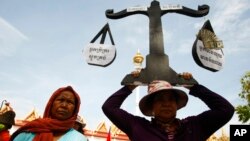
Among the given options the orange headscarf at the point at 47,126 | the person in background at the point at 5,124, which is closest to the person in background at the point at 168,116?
the orange headscarf at the point at 47,126

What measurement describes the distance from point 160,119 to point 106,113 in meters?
0.49

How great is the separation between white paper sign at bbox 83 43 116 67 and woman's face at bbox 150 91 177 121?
4.35 feet

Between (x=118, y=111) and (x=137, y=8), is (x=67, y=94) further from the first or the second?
(x=137, y=8)

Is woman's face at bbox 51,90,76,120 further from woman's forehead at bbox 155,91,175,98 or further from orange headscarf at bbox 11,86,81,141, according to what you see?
woman's forehead at bbox 155,91,175,98

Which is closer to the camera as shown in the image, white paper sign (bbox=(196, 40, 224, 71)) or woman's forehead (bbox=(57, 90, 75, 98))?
woman's forehead (bbox=(57, 90, 75, 98))

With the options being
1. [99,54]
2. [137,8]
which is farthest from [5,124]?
[137,8]

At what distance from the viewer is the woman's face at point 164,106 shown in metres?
2.75

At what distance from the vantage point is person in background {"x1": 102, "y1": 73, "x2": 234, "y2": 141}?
274 cm

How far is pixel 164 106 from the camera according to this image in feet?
9.09

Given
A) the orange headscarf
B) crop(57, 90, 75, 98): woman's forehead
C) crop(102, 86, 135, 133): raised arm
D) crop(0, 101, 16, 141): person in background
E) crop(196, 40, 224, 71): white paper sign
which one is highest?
crop(196, 40, 224, 71): white paper sign

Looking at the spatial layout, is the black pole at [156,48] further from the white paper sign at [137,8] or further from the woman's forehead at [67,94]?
the woman's forehead at [67,94]

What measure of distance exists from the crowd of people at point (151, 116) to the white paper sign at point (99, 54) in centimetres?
97

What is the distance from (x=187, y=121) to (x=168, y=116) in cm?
22

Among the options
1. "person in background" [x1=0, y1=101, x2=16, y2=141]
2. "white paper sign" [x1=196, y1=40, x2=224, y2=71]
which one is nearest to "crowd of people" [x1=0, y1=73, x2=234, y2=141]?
"white paper sign" [x1=196, y1=40, x2=224, y2=71]
